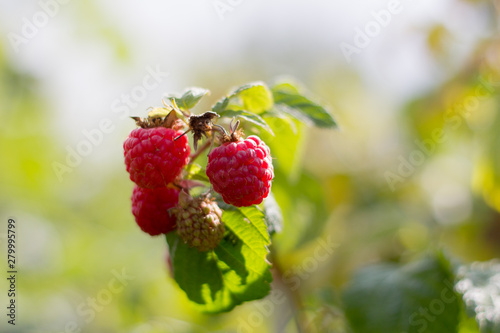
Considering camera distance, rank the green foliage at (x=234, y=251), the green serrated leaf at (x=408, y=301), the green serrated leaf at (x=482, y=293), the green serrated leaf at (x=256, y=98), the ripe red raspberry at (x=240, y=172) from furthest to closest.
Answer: the green serrated leaf at (x=408, y=301)
the green serrated leaf at (x=482, y=293)
the green serrated leaf at (x=256, y=98)
the green foliage at (x=234, y=251)
the ripe red raspberry at (x=240, y=172)

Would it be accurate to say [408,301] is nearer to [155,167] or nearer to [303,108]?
[303,108]

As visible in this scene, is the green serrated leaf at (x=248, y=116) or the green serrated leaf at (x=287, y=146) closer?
the green serrated leaf at (x=248, y=116)

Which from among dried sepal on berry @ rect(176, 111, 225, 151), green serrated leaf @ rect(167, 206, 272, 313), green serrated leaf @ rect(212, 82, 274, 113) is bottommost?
green serrated leaf @ rect(167, 206, 272, 313)

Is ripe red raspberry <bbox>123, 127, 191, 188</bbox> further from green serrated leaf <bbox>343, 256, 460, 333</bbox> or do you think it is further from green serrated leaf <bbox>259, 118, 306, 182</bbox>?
green serrated leaf <bbox>343, 256, 460, 333</bbox>

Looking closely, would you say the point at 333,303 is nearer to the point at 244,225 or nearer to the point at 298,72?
the point at 244,225

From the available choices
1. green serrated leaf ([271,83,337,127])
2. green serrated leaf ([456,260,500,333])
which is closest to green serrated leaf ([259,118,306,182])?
green serrated leaf ([271,83,337,127])

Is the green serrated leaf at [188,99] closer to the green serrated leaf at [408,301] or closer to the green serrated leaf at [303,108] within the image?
the green serrated leaf at [303,108]

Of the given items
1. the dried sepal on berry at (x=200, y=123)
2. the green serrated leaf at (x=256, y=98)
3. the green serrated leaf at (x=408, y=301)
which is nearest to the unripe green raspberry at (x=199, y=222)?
the dried sepal on berry at (x=200, y=123)
